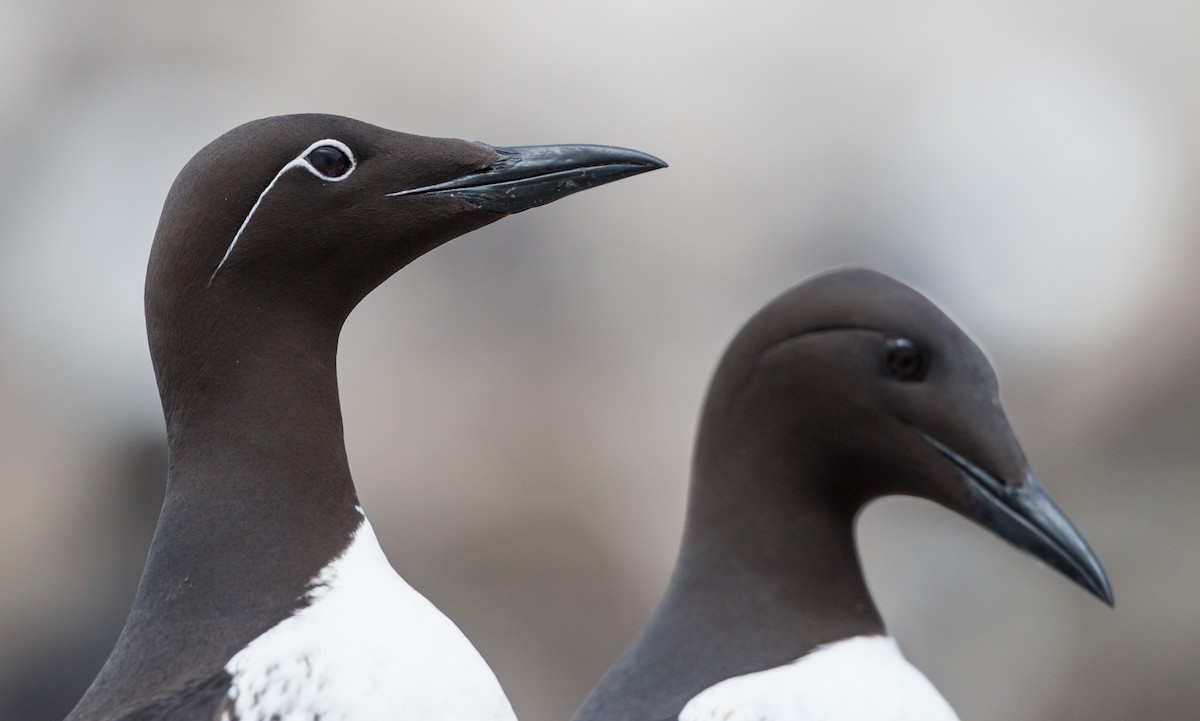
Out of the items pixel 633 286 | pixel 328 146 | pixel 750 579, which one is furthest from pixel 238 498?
pixel 633 286

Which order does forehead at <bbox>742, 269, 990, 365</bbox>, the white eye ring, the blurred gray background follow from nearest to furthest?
the white eye ring → forehead at <bbox>742, 269, 990, 365</bbox> → the blurred gray background

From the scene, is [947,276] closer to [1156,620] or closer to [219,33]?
[1156,620]

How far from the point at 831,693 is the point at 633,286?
20.4ft

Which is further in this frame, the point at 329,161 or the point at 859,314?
the point at 859,314

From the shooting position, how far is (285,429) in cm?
247

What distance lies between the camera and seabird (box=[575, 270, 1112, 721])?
294cm

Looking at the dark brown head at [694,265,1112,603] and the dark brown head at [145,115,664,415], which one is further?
the dark brown head at [694,265,1112,603]

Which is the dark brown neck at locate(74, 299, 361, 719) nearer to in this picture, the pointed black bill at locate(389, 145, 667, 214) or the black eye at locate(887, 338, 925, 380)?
the pointed black bill at locate(389, 145, 667, 214)

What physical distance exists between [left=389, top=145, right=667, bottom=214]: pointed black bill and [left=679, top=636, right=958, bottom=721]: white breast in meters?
0.99

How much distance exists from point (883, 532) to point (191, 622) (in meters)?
5.55

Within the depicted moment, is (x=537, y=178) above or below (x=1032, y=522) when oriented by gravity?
above

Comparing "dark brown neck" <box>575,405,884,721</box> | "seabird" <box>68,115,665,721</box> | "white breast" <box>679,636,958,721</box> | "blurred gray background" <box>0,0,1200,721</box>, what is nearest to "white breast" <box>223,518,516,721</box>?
"seabird" <box>68,115,665,721</box>

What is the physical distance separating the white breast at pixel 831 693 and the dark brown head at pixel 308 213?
991mm

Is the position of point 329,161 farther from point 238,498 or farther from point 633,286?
point 633,286
